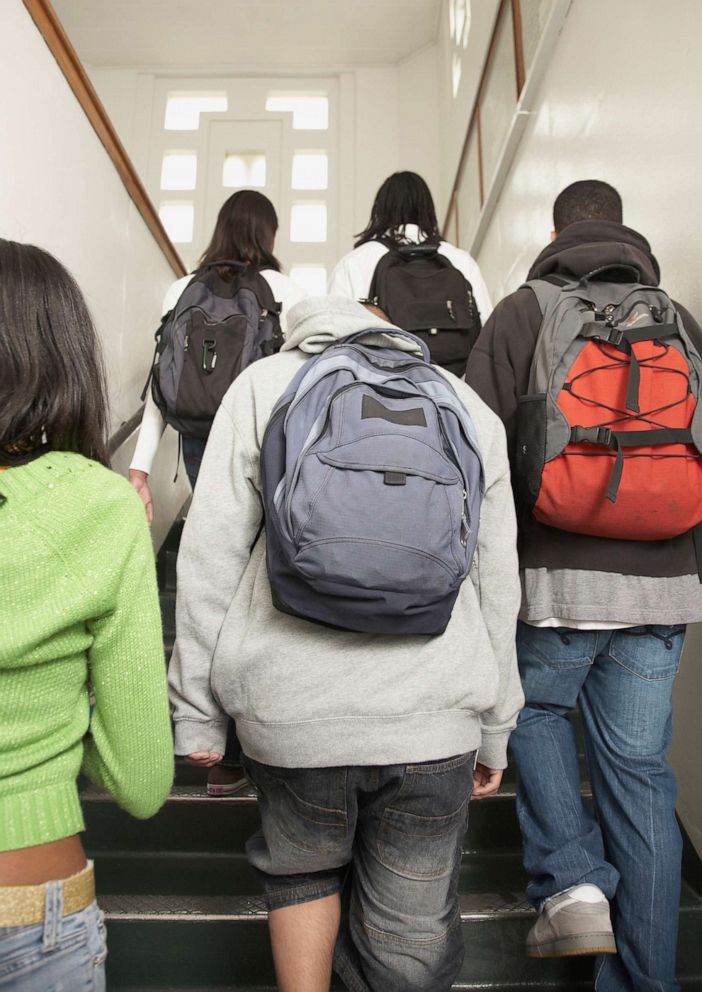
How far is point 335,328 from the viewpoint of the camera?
144cm

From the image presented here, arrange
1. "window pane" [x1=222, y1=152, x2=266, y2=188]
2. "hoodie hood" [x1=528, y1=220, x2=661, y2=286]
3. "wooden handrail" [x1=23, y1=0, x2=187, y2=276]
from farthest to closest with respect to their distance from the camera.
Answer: "window pane" [x1=222, y1=152, x2=266, y2=188] → "wooden handrail" [x1=23, y1=0, x2=187, y2=276] → "hoodie hood" [x1=528, y1=220, x2=661, y2=286]

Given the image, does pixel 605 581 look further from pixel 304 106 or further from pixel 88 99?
pixel 304 106

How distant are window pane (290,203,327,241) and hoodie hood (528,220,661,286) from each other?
7.60 meters

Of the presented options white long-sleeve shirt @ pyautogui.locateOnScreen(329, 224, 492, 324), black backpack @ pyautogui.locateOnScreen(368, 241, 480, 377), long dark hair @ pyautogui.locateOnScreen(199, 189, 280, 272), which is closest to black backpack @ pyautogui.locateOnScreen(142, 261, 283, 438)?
long dark hair @ pyautogui.locateOnScreen(199, 189, 280, 272)

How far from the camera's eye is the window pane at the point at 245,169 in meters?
9.24

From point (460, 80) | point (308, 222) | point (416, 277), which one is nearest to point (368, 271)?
point (416, 277)

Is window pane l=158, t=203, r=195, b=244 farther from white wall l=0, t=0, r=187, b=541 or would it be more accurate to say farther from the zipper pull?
the zipper pull

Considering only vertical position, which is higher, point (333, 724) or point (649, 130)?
point (649, 130)

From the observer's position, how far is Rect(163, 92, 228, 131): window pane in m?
9.34

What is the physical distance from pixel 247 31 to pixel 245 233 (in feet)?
25.2

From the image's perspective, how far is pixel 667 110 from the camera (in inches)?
92.3

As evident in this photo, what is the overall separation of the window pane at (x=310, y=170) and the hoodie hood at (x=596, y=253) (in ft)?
25.9

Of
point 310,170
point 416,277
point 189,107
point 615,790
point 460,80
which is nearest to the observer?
point 615,790

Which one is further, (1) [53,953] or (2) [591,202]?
(2) [591,202]
